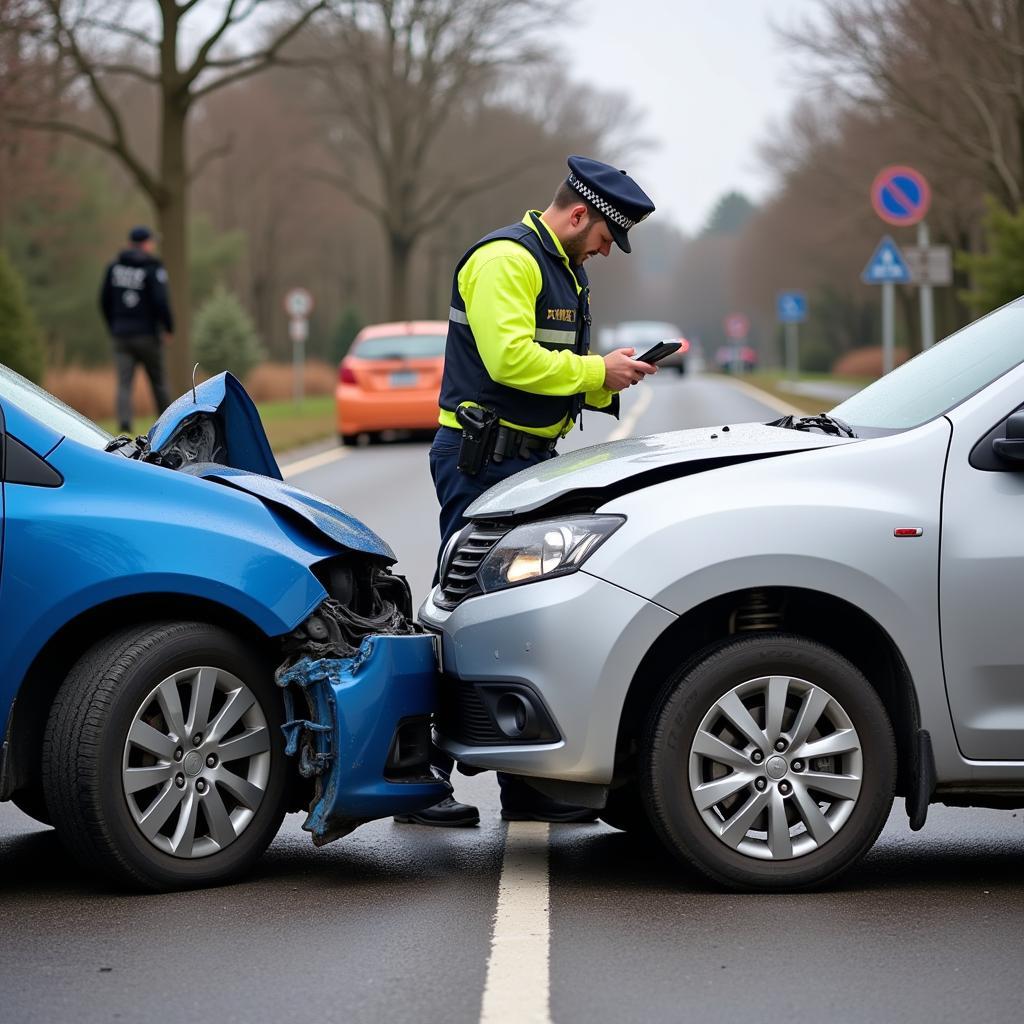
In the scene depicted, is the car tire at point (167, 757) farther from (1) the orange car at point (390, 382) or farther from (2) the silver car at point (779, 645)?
(1) the orange car at point (390, 382)

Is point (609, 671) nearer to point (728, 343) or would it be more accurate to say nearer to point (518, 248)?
point (518, 248)

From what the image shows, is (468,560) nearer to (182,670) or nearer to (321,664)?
(321,664)

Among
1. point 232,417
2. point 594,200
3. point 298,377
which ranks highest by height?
point 298,377

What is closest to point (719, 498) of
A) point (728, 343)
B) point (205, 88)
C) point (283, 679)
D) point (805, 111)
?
point (283, 679)

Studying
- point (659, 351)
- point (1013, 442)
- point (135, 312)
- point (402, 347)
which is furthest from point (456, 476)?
point (402, 347)

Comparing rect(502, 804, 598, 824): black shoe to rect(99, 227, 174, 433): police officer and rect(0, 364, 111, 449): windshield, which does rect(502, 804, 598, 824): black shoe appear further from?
rect(99, 227, 174, 433): police officer

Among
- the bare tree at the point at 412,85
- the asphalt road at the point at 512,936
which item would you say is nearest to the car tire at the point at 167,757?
the asphalt road at the point at 512,936

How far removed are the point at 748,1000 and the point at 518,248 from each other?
2617 millimetres

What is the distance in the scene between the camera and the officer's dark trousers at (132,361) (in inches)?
870

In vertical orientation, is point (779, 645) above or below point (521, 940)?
above

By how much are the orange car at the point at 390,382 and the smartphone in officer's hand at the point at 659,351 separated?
1795cm

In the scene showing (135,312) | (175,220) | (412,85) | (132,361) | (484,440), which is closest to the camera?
(484,440)

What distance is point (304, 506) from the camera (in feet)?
17.7

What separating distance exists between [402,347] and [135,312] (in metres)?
3.85
